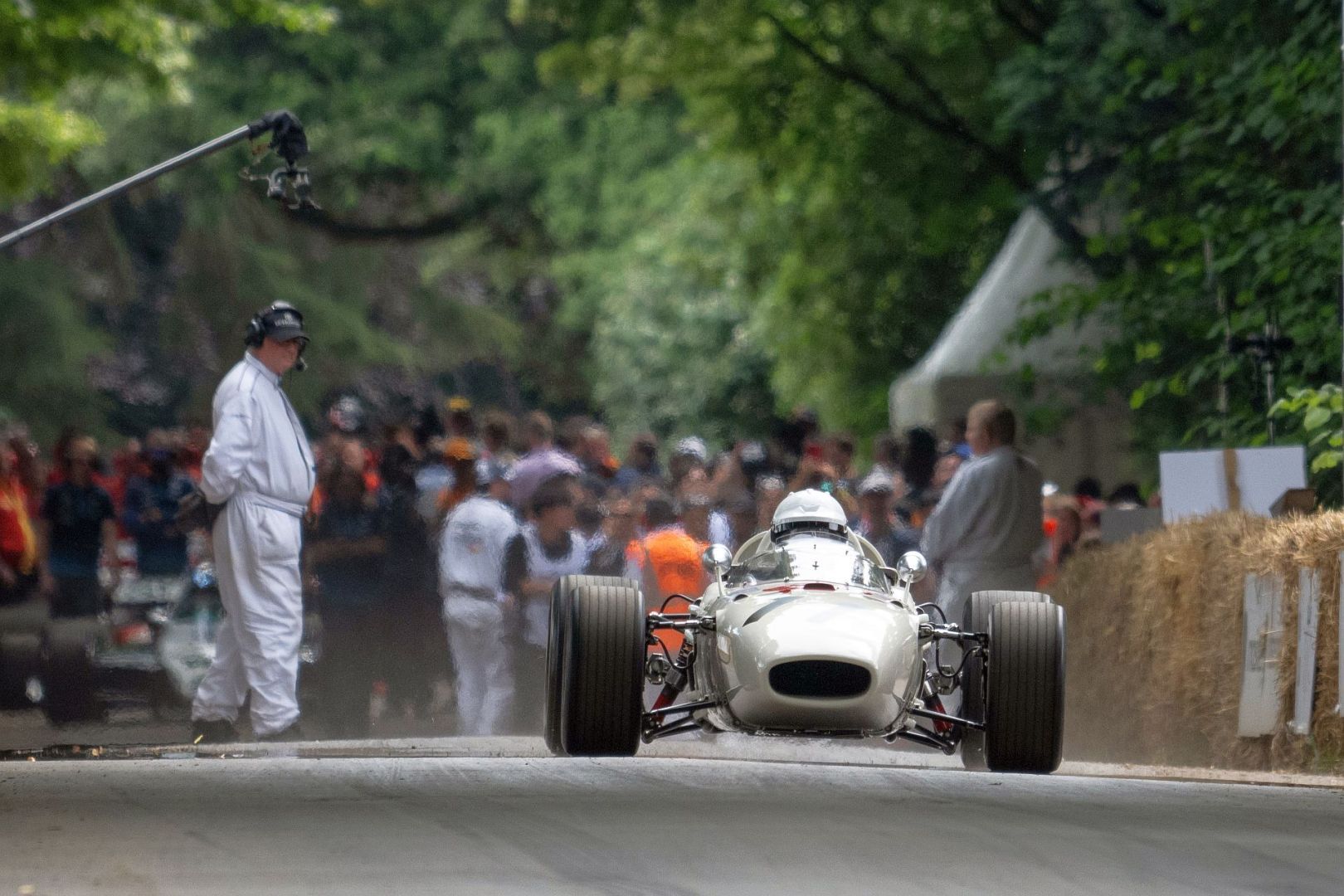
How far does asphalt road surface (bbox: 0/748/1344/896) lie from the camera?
830 cm

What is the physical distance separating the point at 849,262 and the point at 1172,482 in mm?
15183

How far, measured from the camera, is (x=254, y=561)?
14.4 metres

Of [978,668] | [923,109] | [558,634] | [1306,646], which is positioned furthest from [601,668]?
[923,109]

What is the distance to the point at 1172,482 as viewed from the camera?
54.4 feet

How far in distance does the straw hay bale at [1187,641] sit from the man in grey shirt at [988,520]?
73 centimetres

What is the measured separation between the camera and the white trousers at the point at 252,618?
14336 mm

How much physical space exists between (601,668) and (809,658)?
1167mm

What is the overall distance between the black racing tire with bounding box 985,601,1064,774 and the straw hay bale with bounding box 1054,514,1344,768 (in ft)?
6.62

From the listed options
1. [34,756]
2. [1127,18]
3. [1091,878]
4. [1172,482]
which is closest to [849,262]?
[1127,18]

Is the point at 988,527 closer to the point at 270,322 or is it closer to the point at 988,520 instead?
the point at 988,520

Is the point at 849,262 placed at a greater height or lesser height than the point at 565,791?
greater

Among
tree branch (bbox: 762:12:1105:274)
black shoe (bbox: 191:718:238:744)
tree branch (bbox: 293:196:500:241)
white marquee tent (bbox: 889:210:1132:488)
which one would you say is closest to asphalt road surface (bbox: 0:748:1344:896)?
black shoe (bbox: 191:718:238:744)

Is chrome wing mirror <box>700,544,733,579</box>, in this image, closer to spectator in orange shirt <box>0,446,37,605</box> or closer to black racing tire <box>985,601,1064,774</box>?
black racing tire <box>985,601,1064,774</box>

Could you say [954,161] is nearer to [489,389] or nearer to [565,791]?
[565,791]
